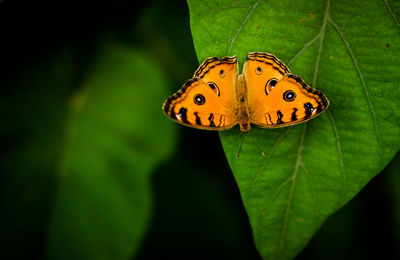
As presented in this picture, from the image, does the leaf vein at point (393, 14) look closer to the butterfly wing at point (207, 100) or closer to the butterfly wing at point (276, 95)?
the butterfly wing at point (276, 95)

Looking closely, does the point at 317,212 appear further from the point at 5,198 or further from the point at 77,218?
the point at 5,198

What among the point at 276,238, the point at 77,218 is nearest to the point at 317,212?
the point at 276,238

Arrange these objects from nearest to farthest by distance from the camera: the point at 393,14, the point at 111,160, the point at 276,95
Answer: the point at 393,14 < the point at 276,95 < the point at 111,160

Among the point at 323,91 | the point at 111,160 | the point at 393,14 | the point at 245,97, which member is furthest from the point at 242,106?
the point at 111,160

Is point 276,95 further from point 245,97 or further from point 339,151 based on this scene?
point 339,151

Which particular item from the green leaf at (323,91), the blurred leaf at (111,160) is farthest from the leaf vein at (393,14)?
the blurred leaf at (111,160)
